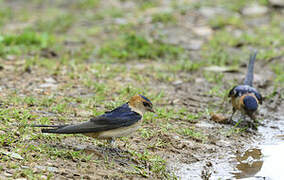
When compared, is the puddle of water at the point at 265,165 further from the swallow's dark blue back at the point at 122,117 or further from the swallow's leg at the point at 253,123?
the swallow's dark blue back at the point at 122,117

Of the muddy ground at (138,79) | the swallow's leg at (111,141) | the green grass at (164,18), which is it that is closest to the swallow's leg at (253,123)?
the muddy ground at (138,79)

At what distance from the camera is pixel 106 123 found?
13.9ft

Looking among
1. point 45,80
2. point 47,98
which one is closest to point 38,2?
point 45,80

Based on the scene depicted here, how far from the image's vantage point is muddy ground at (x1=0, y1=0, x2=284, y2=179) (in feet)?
14.0

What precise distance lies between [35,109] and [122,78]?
207cm

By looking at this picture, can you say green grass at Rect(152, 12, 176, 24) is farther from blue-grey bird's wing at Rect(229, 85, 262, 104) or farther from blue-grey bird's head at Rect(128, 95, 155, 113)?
blue-grey bird's head at Rect(128, 95, 155, 113)

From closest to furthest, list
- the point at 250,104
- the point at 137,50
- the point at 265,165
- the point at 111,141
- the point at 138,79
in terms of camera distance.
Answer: the point at 111,141
the point at 265,165
the point at 250,104
the point at 138,79
the point at 137,50

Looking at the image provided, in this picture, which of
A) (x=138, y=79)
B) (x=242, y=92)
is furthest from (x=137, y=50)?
(x=242, y=92)

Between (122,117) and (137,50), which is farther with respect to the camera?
→ (137,50)

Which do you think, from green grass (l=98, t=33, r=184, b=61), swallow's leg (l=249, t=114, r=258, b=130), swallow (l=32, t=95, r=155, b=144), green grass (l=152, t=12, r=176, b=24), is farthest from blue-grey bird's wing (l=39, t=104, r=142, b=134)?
green grass (l=152, t=12, r=176, b=24)

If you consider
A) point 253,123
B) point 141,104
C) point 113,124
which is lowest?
point 253,123

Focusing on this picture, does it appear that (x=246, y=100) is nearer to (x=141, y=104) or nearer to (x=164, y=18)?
(x=141, y=104)

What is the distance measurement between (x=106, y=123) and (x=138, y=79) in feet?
9.89

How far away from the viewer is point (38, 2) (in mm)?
12375
